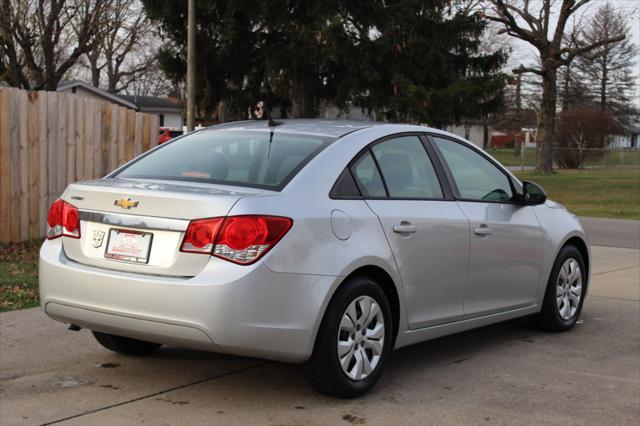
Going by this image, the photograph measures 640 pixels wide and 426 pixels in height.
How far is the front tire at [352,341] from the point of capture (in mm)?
4793

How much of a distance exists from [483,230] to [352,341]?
1483 mm

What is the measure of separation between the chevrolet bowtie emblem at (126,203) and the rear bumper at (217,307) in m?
0.35

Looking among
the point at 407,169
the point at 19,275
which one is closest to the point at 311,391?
the point at 407,169

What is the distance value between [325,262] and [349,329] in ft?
1.46

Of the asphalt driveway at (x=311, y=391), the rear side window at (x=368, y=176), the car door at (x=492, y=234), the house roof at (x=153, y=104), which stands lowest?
the asphalt driveway at (x=311, y=391)

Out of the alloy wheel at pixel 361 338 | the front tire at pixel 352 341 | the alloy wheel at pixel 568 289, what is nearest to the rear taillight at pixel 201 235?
the front tire at pixel 352 341

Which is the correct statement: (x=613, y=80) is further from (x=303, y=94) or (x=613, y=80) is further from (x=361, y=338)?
(x=361, y=338)

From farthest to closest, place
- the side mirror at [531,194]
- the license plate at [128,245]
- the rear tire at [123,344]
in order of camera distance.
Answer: the side mirror at [531,194] → the rear tire at [123,344] → the license plate at [128,245]

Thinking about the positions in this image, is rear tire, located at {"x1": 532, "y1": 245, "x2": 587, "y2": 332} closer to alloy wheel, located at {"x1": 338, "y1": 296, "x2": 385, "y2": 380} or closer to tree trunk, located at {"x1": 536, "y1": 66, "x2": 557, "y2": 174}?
alloy wheel, located at {"x1": 338, "y1": 296, "x2": 385, "y2": 380}

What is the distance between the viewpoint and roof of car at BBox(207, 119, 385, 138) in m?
5.55

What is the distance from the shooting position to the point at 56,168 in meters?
11.5

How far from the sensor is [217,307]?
4438 millimetres

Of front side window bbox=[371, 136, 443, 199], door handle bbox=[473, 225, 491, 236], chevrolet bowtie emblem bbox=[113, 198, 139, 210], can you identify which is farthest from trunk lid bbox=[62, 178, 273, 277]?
door handle bbox=[473, 225, 491, 236]

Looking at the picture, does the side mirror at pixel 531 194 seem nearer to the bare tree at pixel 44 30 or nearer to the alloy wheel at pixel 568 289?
the alloy wheel at pixel 568 289
